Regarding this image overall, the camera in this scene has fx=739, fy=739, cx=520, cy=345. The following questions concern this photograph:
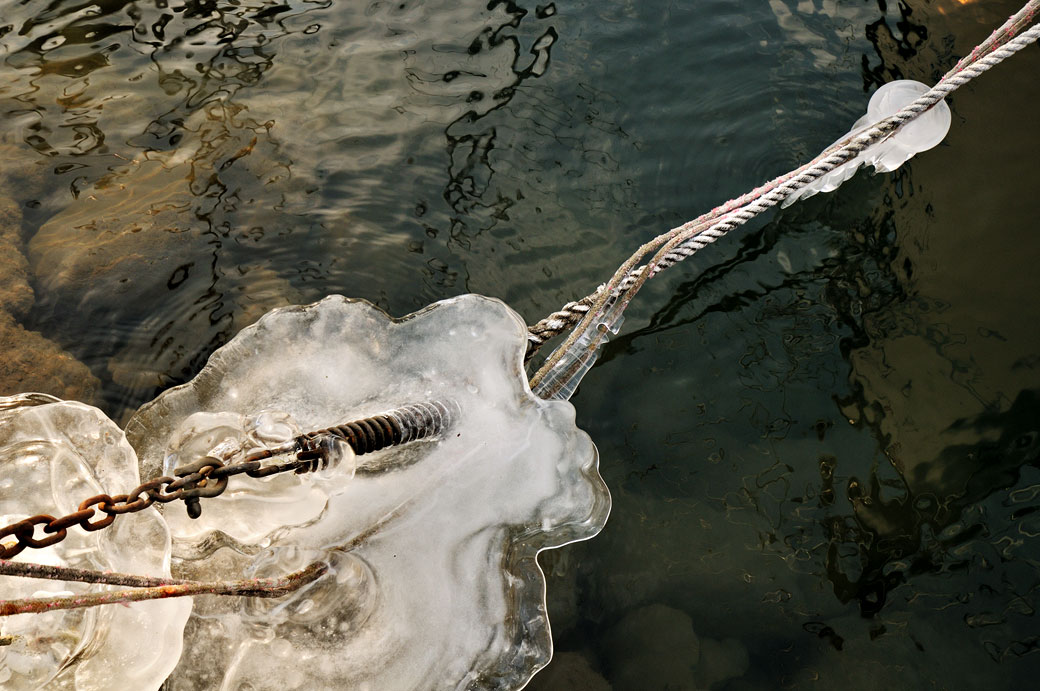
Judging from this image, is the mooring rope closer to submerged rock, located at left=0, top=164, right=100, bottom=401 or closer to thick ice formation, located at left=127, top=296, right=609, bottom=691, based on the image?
thick ice formation, located at left=127, top=296, right=609, bottom=691

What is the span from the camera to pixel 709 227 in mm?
3703

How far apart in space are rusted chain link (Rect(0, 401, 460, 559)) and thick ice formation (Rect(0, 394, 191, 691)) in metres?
0.08

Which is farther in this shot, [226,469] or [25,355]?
[25,355]

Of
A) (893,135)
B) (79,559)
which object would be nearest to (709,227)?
(893,135)

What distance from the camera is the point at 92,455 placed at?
2307mm

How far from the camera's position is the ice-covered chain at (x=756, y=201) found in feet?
11.2

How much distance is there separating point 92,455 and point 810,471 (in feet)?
10.4

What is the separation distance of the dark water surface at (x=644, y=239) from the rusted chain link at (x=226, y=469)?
1.23 m

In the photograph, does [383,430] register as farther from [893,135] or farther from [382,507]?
[893,135]

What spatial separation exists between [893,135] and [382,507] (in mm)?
3423

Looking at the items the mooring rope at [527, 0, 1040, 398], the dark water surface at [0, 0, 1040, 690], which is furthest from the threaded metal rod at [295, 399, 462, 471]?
the dark water surface at [0, 0, 1040, 690]

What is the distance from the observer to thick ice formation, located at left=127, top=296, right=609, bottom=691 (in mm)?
2592

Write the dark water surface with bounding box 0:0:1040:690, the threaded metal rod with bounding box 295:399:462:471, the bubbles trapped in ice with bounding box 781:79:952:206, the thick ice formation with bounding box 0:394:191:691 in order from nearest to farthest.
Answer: the thick ice formation with bounding box 0:394:191:691 → the threaded metal rod with bounding box 295:399:462:471 → the dark water surface with bounding box 0:0:1040:690 → the bubbles trapped in ice with bounding box 781:79:952:206

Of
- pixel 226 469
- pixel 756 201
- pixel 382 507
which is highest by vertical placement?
pixel 226 469
